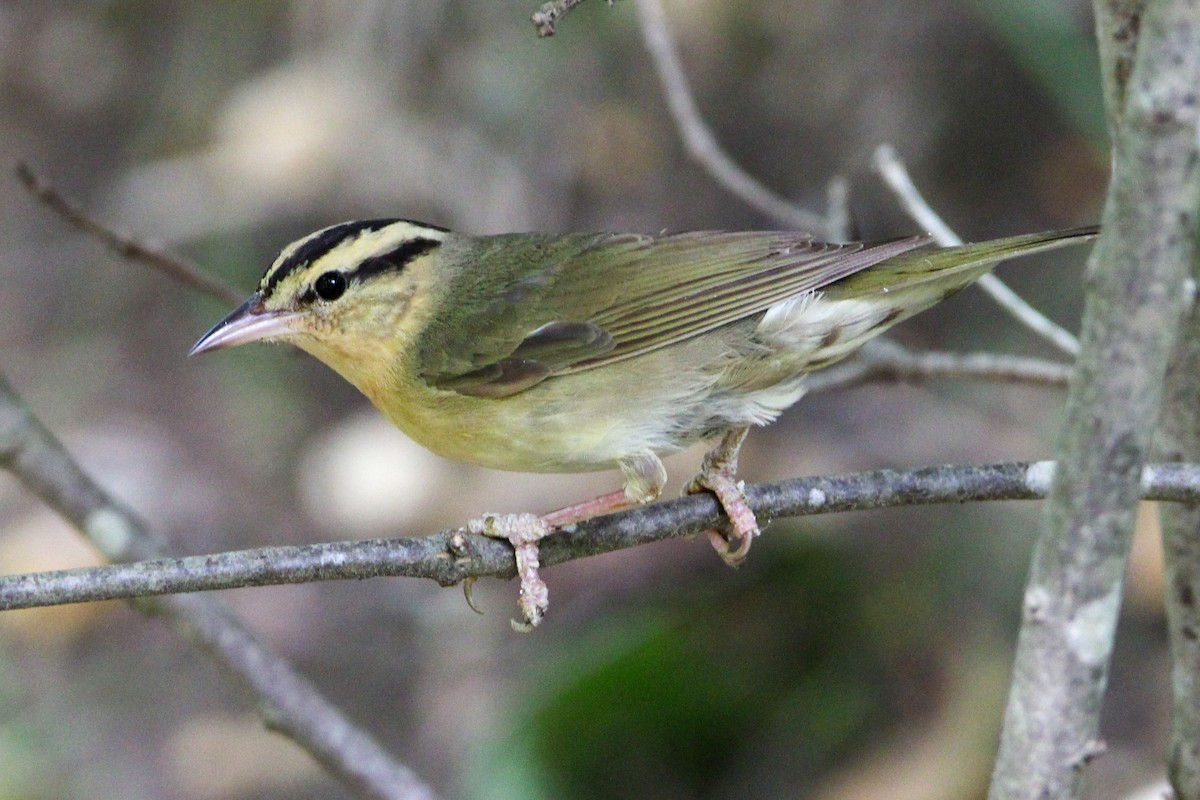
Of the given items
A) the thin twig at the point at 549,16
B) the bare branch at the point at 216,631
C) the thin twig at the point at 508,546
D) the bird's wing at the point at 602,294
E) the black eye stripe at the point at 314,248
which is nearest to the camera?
the thin twig at the point at 549,16

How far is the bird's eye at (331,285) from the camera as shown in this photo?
394cm

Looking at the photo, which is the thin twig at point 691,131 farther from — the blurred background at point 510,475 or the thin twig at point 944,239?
the blurred background at point 510,475

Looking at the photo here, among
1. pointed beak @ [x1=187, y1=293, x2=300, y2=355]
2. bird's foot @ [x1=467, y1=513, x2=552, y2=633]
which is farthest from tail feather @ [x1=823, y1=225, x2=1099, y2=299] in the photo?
pointed beak @ [x1=187, y1=293, x2=300, y2=355]

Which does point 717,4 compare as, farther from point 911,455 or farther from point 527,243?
point 527,243

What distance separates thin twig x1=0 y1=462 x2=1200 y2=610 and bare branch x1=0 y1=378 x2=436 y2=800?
86 cm

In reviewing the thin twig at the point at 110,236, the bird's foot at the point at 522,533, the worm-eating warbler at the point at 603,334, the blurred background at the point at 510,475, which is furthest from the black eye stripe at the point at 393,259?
the blurred background at the point at 510,475

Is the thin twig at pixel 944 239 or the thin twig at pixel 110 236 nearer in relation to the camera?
the thin twig at pixel 944 239

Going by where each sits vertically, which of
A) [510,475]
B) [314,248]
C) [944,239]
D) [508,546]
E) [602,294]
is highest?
[944,239]

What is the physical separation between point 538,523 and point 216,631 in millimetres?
1042

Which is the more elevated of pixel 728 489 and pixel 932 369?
pixel 932 369

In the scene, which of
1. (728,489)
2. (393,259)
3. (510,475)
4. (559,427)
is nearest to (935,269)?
(728,489)

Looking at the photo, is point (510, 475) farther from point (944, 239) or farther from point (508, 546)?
point (508, 546)

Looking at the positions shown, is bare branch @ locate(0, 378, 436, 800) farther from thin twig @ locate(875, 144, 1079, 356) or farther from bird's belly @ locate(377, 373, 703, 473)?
thin twig @ locate(875, 144, 1079, 356)

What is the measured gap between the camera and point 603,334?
380 centimetres
